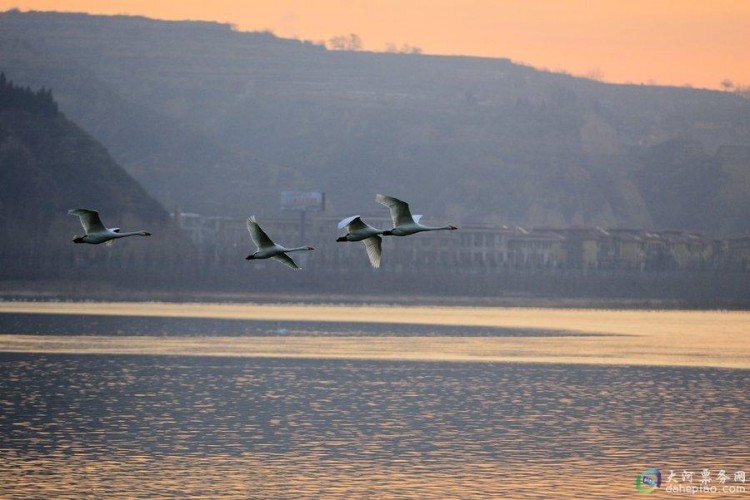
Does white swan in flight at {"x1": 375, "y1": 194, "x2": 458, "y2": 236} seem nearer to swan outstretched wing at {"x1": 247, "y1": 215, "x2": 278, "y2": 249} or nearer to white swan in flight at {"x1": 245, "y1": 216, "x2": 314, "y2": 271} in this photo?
white swan in flight at {"x1": 245, "y1": 216, "x2": 314, "y2": 271}

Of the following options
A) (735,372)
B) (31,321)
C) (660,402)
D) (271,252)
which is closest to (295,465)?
(271,252)

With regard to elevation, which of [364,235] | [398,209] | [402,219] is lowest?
[364,235]

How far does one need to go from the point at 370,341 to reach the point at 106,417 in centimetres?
6318

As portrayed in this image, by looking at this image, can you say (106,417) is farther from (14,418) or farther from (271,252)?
(271,252)

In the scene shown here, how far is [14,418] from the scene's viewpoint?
262ft

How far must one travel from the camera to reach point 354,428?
7825 centimetres

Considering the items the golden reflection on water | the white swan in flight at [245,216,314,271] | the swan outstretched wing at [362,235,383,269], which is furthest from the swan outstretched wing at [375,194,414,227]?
the golden reflection on water

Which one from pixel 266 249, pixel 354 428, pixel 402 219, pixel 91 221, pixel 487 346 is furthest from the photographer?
pixel 487 346

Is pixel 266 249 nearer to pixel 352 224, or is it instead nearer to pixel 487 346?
pixel 352 224

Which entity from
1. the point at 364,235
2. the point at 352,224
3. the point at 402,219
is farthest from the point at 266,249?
the point at 402,219

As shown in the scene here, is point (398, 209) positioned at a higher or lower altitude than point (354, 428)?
→ higher

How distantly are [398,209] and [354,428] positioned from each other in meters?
39.3

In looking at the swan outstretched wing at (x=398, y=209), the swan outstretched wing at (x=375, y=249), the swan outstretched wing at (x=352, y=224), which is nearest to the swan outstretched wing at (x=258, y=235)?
the swan outstretched wing at (x=352, y=224)

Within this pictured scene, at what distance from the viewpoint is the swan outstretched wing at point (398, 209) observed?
39.5m
